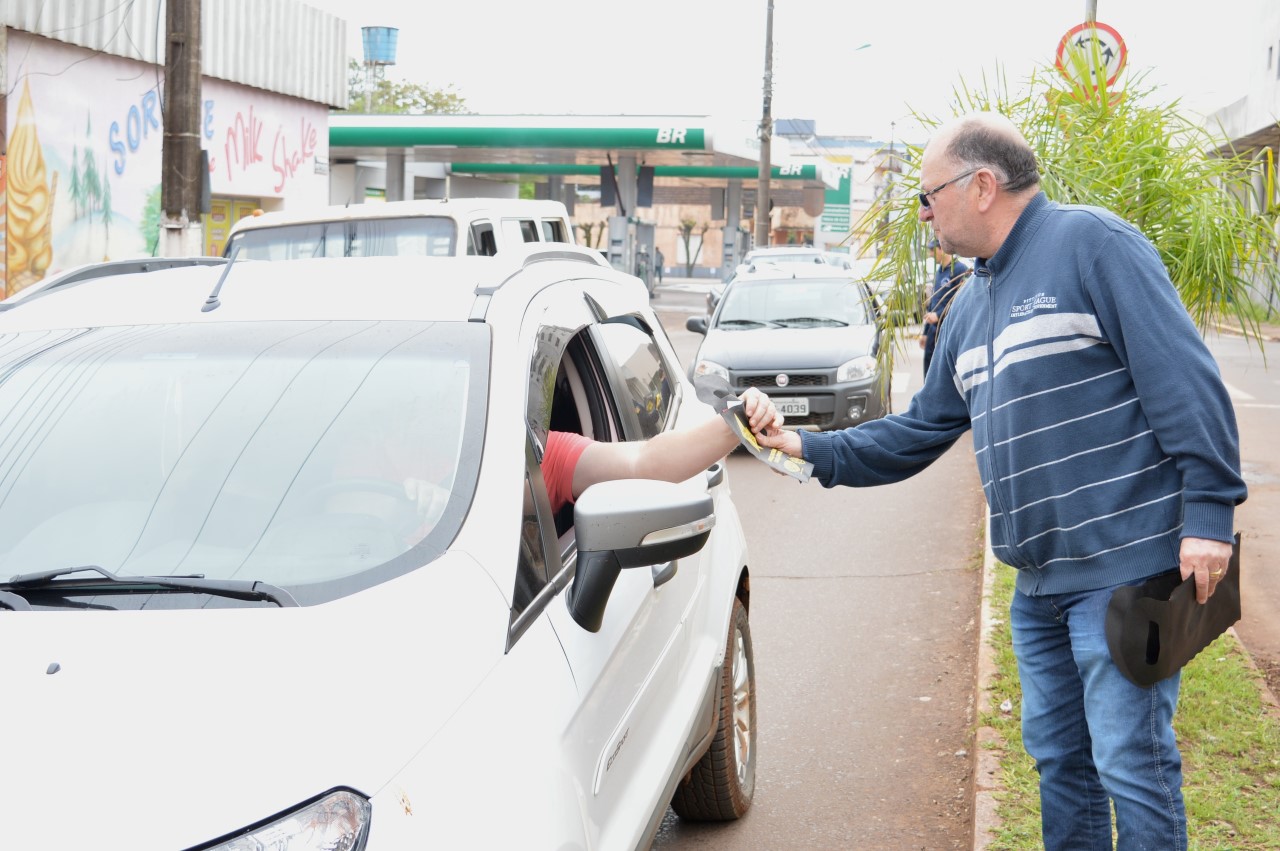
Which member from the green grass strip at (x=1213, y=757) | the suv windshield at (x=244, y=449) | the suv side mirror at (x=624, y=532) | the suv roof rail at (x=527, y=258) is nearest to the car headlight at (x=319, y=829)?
the suv windshield at (x=244, y=449)

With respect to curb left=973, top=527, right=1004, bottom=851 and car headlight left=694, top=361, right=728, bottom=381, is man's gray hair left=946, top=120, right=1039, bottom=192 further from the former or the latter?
car headlight left=694, top=361, right=728, bottom=381

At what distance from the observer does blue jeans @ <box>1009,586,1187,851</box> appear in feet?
9.46

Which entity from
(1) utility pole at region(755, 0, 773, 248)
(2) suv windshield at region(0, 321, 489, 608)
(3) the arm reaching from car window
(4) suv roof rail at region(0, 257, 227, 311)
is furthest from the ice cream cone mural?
(1) utility pole at region(755, 0, 773, 248)

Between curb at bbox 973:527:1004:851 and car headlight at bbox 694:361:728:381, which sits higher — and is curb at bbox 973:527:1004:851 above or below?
→ below

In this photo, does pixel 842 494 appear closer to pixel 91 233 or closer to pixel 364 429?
pixel 364 429

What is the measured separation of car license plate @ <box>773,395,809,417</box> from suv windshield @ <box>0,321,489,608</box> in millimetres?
9008

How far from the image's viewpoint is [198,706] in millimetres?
1952

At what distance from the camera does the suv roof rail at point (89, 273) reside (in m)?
3.52

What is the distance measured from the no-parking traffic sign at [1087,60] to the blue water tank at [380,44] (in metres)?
65.3

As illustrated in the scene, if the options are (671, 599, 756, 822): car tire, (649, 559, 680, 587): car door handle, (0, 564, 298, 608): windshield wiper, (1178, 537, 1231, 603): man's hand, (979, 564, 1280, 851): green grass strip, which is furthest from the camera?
(671, 599, 756, 822): car tire

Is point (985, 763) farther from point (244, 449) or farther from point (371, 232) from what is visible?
point (371, 232)

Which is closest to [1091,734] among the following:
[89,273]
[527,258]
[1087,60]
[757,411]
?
[757,411]

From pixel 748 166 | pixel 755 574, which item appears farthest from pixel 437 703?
pixel 748 166

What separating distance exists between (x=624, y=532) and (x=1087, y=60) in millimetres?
4136
